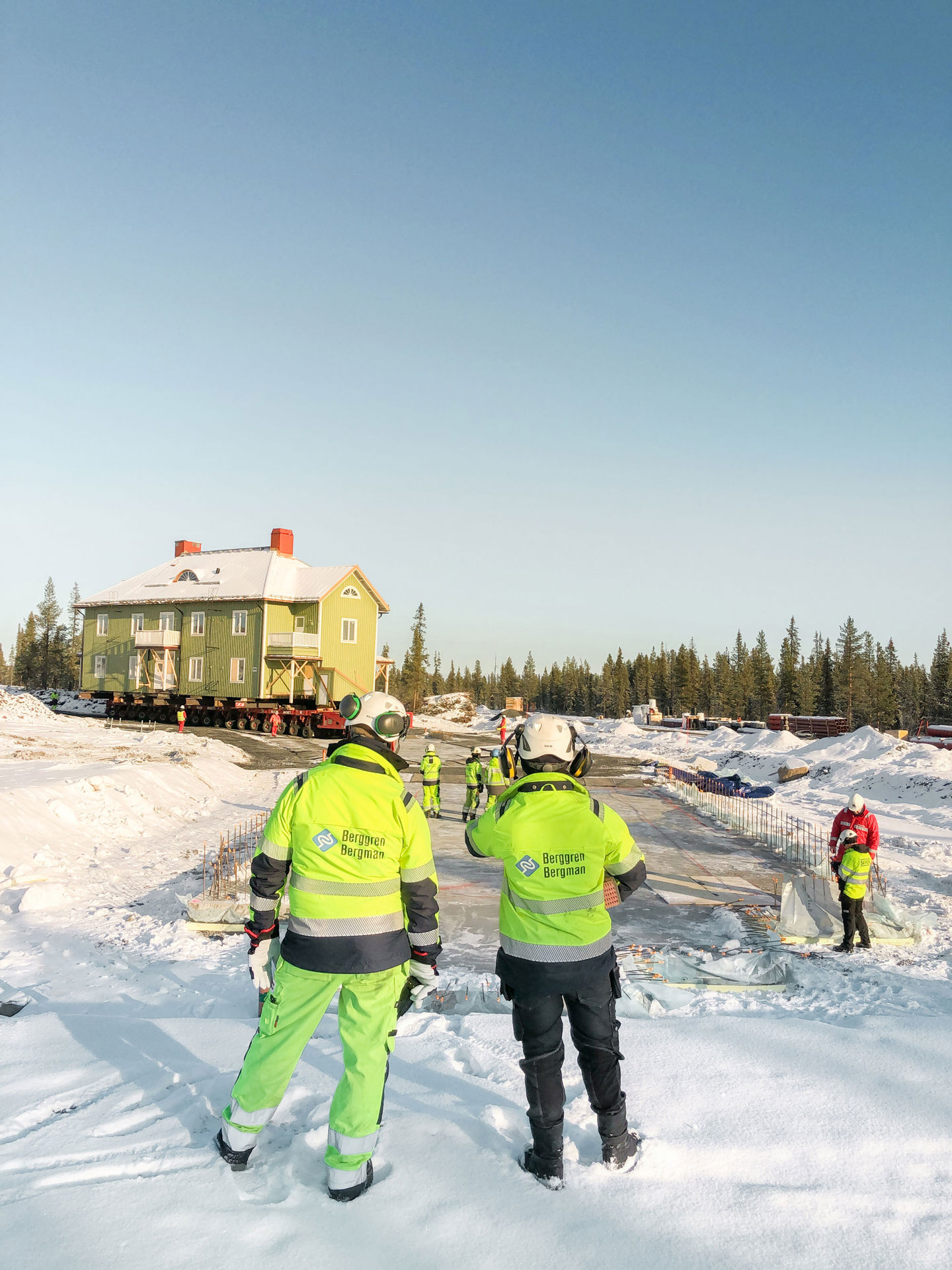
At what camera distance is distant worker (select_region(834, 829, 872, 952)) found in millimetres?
7922

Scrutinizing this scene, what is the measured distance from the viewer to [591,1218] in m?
2.81

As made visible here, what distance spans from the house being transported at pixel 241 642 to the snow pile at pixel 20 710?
5.95 meters

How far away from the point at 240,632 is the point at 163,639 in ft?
15.9

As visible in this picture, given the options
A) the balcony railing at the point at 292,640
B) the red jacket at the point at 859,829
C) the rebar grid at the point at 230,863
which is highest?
the balcony railing at the point at 292,640

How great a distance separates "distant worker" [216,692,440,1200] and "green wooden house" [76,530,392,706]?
33.0m

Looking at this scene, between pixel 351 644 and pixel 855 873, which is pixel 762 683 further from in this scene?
pixel 855 873

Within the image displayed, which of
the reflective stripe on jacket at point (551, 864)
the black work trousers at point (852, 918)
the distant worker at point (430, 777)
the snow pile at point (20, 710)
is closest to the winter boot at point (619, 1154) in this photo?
the reflective stripe on jacket at point (551, 864)

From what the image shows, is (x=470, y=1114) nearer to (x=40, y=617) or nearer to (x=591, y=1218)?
(x=591, y=1218)

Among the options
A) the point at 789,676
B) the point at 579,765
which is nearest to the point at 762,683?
the point at 789,676

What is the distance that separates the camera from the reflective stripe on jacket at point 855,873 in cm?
790

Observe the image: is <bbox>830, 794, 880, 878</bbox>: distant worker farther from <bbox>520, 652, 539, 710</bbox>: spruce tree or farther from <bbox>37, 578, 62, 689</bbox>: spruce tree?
<bbox>520, 652, 539, 710</bbox>: spruce tree

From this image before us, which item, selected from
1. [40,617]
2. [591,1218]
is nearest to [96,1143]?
[591,1218]

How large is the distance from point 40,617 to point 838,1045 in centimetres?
10783

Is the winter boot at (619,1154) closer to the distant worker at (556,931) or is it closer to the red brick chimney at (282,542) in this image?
the distant worker at (556,931)
